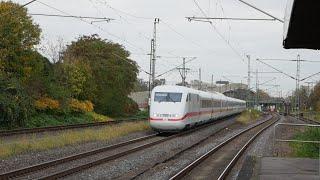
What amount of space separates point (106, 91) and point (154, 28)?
15805mm

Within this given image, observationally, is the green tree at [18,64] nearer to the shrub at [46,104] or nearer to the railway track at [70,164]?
the shrub at [46,104]

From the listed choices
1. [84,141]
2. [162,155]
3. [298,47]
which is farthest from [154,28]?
[298,47]

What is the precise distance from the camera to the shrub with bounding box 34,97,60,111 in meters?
43.7

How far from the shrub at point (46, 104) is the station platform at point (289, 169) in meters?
28.6

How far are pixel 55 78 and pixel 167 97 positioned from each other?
1883cm

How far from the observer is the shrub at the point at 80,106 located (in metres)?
50.2

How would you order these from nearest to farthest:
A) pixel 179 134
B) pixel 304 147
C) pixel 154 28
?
pixel 304 147 < pixel 179 134 < pixel 154 28

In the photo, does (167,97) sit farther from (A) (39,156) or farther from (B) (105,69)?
(B) (105,69)

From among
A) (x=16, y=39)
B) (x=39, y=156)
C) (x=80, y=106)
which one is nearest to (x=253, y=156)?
(x=39, y=156)

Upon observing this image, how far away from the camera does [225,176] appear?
54.1 ft

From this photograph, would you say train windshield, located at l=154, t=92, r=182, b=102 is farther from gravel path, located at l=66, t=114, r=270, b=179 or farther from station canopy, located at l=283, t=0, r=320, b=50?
station canopy, located at l=283, t=0, r=320, b=50

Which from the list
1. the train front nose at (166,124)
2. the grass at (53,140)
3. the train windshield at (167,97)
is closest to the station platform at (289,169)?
the grass at (53,140)

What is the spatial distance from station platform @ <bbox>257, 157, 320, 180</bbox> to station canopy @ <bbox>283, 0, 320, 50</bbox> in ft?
16.0

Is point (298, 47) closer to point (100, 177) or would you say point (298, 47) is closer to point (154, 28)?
point (100, 177)
